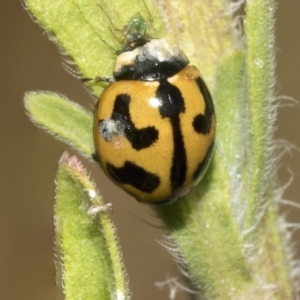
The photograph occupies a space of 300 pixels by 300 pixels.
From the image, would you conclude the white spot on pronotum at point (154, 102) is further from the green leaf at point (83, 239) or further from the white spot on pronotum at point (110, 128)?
the green leaf at point (83, 239)

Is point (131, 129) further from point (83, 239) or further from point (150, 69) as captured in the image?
point (83, 239)

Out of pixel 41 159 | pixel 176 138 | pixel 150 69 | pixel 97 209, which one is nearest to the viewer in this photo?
pixel 97 209

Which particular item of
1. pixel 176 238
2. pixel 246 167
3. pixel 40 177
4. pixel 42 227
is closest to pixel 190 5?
pixel 246 167

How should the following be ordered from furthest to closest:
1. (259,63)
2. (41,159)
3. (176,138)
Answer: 1. (41,159)
2. (176,138)
3. (259,63)

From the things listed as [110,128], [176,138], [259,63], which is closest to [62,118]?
[110,128]

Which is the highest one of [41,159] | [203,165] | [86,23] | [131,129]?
[86,23]

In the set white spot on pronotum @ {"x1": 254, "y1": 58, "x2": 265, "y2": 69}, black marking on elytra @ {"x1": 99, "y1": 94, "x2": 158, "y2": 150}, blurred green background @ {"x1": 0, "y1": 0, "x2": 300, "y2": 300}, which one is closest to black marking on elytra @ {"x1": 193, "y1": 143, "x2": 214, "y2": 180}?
black marking on elytra @ {"x1": 99, "y1": 94, "x2": 158, "y2": 150}

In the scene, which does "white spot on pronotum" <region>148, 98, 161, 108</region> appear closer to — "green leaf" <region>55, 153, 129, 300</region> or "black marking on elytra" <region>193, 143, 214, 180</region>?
"black marking on elytra" <region>193, 143, 214, 180</region>

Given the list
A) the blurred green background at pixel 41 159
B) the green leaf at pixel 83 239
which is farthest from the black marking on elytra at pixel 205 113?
the blurred green background at pixel 41 159
